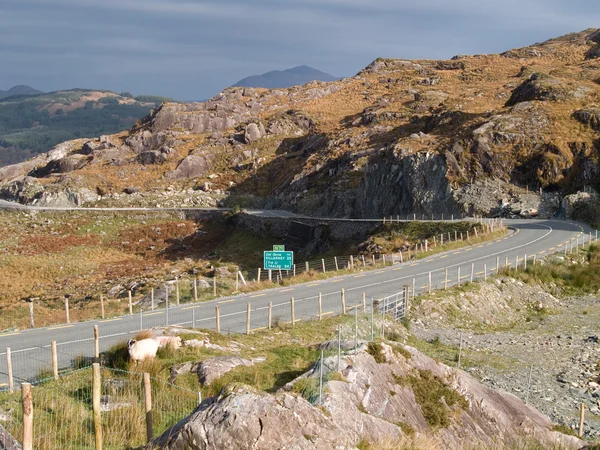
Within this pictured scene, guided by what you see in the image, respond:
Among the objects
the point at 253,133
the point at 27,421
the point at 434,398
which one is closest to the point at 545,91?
the point at 253,133

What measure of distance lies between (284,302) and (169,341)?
12.6 meters

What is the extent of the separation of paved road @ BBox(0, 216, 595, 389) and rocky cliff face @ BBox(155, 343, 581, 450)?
9161mm

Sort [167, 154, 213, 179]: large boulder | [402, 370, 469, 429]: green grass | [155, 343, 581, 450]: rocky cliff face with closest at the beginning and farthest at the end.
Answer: [155, 343, 581, 450]: rocky cliff face → [402, 370, 469, 429]: green grass → [167, 154, 213, 179]: large boulder

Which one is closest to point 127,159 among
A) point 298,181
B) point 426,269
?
point 298,181

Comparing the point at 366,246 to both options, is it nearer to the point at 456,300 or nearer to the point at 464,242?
the point at 464,242

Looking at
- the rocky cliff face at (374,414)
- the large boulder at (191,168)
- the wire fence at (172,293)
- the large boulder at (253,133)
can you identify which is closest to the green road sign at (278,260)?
the wire fence at (172,293)

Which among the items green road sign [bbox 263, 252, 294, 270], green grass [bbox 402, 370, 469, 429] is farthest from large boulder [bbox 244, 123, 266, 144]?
green grass [bbox 402, 370, 469, 429]

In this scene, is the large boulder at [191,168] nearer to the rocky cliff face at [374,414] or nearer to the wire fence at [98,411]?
the wire fence at [98,411]

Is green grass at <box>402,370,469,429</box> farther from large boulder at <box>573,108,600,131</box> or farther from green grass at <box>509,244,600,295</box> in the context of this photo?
large boulder at <box>573,108,600,131</box>

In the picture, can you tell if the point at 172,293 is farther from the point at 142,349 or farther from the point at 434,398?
the point at 434,398

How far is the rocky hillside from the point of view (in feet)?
217

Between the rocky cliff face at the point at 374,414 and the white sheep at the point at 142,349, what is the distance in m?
6.09

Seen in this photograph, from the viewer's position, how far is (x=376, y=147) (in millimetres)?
88000

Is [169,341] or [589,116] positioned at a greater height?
[589,116]
